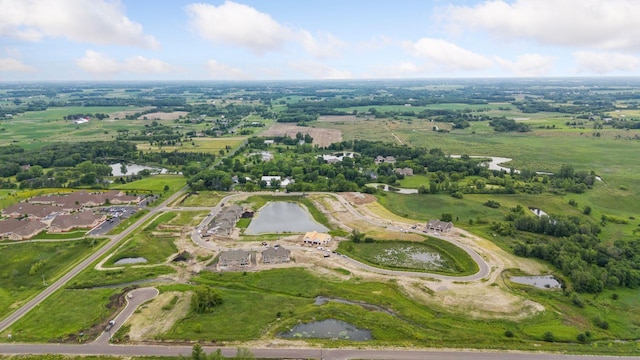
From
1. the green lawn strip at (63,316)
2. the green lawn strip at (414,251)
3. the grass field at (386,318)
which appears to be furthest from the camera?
the green lawn strip at (414,251)

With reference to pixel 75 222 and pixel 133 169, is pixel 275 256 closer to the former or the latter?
pixel 75 222

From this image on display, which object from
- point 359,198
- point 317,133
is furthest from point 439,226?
point 317,133

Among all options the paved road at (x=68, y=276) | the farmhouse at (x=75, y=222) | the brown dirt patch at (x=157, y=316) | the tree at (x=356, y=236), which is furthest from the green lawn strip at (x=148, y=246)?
the tree at (x=356, y=236)

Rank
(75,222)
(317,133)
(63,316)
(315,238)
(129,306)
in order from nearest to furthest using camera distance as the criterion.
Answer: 1. (63,316)
2. (129,306)
3. (315,238)
4. (75,222)
5. (317,133)

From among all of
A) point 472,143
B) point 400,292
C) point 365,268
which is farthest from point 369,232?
point 472,143

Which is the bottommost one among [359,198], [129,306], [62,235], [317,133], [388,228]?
[129,306]

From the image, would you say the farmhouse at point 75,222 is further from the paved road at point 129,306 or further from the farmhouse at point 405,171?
the farmhouse at point 405,171
